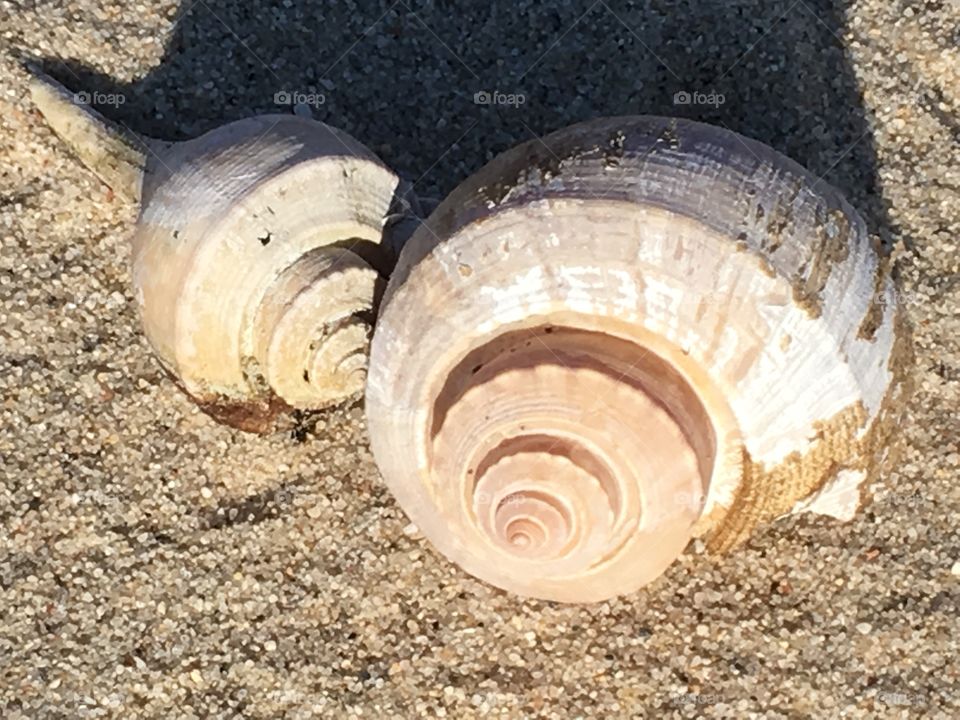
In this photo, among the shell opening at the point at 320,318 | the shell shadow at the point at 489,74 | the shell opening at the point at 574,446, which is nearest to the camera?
the shell opening at the point at 574,446

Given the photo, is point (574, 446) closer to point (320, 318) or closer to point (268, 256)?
point (320, 318)

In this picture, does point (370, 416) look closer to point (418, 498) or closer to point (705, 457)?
point (418, 498)

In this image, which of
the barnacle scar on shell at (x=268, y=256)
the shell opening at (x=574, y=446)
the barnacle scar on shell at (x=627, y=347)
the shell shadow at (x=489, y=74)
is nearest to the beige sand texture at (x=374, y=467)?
the shell shadow at (x=489, y=74)

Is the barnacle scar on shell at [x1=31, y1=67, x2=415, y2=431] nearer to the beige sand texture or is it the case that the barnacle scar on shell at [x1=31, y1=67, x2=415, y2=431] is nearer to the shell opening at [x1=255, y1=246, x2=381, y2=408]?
the shell opening at [x1=255, y1=246, x2=381, y2=408]

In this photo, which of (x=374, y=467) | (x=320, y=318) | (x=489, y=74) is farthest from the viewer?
(x=489, y=74)

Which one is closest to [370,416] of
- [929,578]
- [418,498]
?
[418,498]

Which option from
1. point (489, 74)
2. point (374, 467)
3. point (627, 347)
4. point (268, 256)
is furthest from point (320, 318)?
point (489, 74)

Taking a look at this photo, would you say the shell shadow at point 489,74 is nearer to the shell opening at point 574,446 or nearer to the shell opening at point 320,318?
the shell opening at point 320,318
